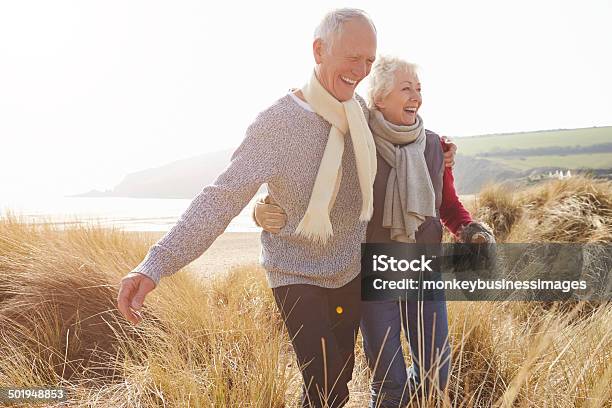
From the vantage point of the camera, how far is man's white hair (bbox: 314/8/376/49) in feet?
6.95

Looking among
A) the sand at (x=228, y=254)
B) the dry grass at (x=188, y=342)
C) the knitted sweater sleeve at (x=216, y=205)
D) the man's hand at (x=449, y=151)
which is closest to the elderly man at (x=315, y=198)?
the knitted sweater sleeve at (x=216, y=205)

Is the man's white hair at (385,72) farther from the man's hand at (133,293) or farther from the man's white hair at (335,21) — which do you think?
the man's hand at (133,293)

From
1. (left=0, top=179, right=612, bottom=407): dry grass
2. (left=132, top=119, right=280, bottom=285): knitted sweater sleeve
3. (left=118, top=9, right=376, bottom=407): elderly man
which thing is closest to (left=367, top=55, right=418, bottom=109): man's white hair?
(left=118, top=9, right=376, bottom=407): elderly man

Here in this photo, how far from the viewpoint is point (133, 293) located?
6.26ft

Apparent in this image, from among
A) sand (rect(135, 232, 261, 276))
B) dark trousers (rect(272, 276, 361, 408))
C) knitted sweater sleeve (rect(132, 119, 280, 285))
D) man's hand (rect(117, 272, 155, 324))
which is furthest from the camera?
sand (rect(135, 232, 261, 276))

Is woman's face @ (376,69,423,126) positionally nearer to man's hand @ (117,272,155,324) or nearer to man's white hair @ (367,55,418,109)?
man's white hair @ (367,55,418,109)

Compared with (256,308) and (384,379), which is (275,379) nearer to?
(384,379)

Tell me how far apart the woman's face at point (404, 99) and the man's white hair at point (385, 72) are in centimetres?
2

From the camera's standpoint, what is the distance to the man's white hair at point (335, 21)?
212cm

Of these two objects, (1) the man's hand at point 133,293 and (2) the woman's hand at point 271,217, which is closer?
(1) the man's hand at point 133,293

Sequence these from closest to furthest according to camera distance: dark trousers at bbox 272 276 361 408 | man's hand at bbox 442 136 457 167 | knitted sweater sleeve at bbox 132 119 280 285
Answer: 1. knitted sweater sleeve at bbox 132 119 280 285
2. dark trousers at bbox 272 276 361 408
3. man's hand at bbox 442 136 457 167

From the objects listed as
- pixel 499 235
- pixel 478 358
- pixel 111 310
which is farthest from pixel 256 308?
pixel 499 235

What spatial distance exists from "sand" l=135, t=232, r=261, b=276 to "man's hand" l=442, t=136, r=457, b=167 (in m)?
3.33

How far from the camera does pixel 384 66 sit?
2441mm
